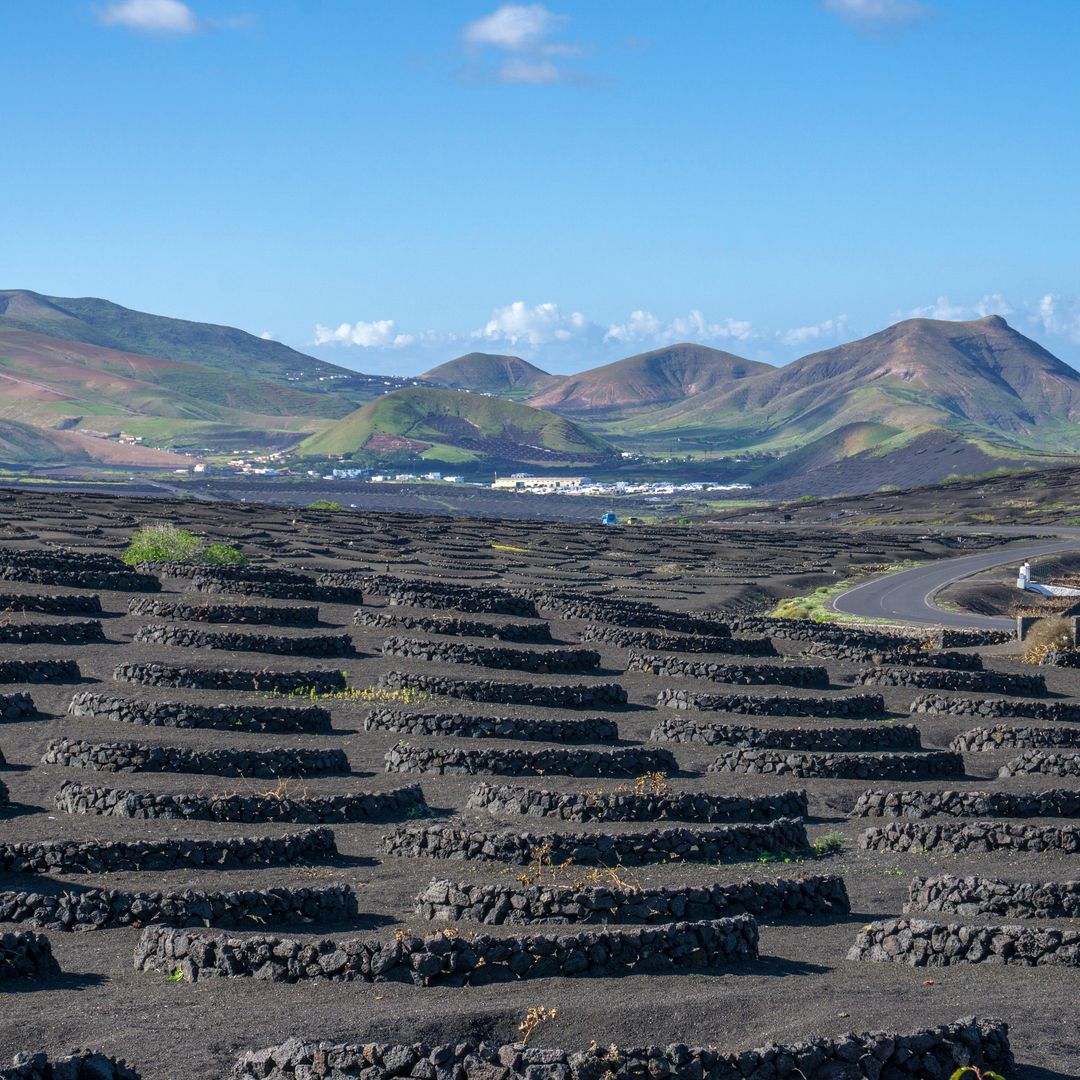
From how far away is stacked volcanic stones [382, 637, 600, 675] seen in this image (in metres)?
48.2

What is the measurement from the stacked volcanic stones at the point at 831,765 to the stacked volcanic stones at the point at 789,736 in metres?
1.35

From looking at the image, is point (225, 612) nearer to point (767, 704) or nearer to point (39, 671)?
point (39, 671)

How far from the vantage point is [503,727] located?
38125mm

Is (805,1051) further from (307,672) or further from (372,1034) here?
(307,672)

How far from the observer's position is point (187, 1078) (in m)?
14.1

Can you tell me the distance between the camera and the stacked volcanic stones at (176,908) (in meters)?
19.9

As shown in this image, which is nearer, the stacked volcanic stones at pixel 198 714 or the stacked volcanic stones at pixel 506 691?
the stacked volcanic stones at pixel 198 714

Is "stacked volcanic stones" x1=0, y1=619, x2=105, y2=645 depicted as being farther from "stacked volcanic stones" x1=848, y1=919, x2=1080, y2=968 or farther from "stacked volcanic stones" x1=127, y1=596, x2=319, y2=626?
"stacked volcanic stones" x1=848, y1=919, x2=1080, y2=968

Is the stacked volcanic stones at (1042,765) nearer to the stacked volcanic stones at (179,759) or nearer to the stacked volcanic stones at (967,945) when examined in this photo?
the stacked volcanic stones at (179,759)

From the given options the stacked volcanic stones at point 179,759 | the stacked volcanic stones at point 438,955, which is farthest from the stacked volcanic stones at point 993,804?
the stacked volcanic stones at point 438,955

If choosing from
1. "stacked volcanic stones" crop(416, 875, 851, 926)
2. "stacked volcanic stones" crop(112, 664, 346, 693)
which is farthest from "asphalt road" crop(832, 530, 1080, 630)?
"stacked volcanic stones" crop(416, 875, 851, 926)

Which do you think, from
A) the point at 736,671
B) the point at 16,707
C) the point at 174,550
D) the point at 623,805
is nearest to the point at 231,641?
the point at 16,707

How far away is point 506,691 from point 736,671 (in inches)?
357

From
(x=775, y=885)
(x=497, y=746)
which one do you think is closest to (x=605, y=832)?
(x=775, y=885)
